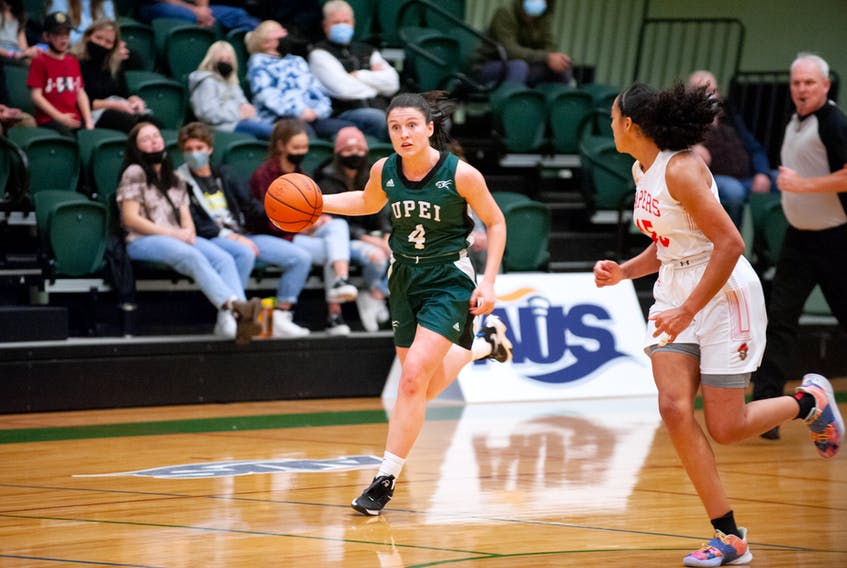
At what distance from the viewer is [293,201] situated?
17.3 ft

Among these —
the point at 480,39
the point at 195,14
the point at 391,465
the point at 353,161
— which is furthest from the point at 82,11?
the point at 391,465

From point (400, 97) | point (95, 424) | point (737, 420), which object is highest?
point (400, 97)

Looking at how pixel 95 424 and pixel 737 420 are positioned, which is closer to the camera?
pixel 737 420

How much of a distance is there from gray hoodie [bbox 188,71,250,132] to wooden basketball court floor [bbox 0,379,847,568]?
2.32 meters

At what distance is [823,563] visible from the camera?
14.3 ft

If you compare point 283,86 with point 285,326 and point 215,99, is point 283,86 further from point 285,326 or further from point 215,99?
point 285,326

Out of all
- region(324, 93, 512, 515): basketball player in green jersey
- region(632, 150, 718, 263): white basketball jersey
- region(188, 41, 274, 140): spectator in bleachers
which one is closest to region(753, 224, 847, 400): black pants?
region(324, 93, 512, 515): basketball player in green jersey

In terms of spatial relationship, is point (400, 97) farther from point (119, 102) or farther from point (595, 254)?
point (595, 254)

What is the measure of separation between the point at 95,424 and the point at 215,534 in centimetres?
284

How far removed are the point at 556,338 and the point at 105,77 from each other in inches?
144

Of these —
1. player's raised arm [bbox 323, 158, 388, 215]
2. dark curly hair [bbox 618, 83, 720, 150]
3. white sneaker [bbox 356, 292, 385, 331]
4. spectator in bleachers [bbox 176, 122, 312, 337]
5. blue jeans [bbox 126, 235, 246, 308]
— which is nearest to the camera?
dark curly hair [bbox 618, 83, 720, 150]

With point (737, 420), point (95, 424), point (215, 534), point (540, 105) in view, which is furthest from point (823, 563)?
point (540, 105)

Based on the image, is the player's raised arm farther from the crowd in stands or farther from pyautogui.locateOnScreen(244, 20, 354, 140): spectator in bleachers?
pyautogui.locateOnScreen(244, 20, 354, 140): spectator in bleachers

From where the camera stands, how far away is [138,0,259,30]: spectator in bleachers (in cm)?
1030
